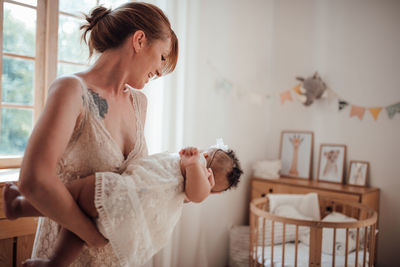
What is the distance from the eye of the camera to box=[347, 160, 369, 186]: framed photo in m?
2.57

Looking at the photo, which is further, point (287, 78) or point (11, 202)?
point (287, 78)

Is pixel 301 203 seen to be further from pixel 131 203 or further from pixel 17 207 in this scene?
pixel 17 207

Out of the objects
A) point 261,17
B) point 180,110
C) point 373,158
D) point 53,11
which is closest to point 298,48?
point 261,17

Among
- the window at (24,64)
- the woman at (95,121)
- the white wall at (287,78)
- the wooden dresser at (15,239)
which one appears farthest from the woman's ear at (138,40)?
the white wall at (287,78)

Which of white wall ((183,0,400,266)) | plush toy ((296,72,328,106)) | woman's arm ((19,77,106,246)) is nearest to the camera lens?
woman's arm ((19,77,106,246))

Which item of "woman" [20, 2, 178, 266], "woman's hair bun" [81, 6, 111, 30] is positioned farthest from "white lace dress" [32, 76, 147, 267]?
"woman's hair bun" [81, 6, 111, 30]

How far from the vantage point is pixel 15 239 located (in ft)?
4.40

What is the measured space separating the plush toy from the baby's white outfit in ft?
7.33

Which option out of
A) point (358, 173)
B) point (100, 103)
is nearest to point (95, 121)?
point (100, 103)

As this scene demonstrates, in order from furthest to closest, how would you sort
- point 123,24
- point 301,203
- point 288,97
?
1. point 288,97
2. point 301,203
3. point 123,24

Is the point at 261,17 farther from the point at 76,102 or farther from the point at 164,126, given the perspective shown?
the point at 76,102

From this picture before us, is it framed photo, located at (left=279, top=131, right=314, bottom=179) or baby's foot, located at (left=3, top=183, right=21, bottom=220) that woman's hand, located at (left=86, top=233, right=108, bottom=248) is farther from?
framed photo, located at (left=279, top=131, right=314, bottom=179)

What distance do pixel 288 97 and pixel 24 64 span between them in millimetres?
2325

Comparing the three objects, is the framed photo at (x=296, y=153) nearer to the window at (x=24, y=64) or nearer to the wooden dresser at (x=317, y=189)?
the wooden dresser at (x=317, y=189)
